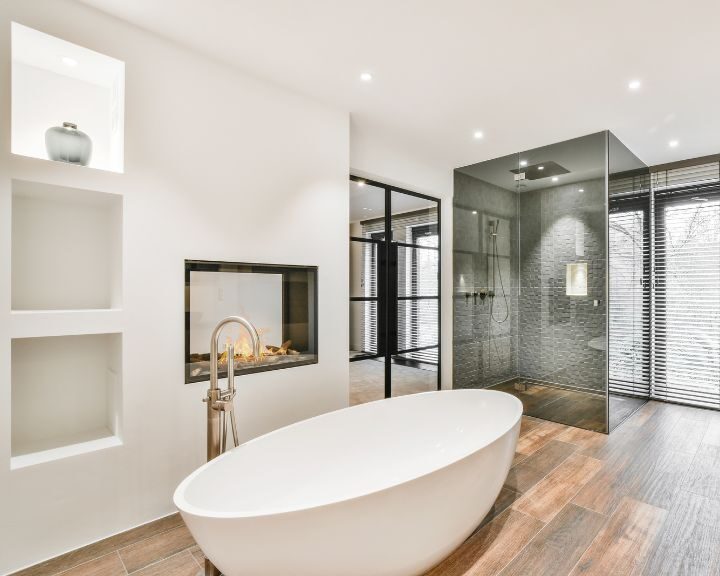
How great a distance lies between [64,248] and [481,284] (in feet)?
11.8

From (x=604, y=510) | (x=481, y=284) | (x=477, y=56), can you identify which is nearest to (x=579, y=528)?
(x=604, y=510)

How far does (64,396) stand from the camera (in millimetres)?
2059

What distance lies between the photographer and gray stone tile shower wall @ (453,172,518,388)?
13.3ft

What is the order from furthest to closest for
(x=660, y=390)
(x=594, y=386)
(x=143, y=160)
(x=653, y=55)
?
(x=660, y=390) < (x=594, y=386) < (x=653, y=55) < (x=143, y=160)

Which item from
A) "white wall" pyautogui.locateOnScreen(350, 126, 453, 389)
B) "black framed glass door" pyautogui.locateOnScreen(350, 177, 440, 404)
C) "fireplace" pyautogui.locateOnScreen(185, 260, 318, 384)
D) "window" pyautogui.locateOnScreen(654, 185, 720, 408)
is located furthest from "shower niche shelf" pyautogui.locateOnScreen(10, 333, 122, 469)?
"window" pyautogui.locateOnScreen(654, 185, 720, 408)

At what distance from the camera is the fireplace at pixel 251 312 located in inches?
90.4

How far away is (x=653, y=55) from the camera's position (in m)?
2.31

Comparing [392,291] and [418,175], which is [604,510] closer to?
[392,291]

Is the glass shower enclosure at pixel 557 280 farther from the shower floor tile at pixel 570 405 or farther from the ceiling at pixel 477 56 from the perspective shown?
the ceiling at pixel 477 56

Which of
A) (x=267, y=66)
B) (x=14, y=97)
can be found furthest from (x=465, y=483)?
(x=14, y=97)

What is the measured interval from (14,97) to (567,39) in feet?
9.65

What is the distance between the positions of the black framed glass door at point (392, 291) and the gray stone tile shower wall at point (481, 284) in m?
0.24

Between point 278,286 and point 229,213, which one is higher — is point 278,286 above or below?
below

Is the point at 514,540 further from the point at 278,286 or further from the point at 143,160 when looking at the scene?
the point at 143,160
